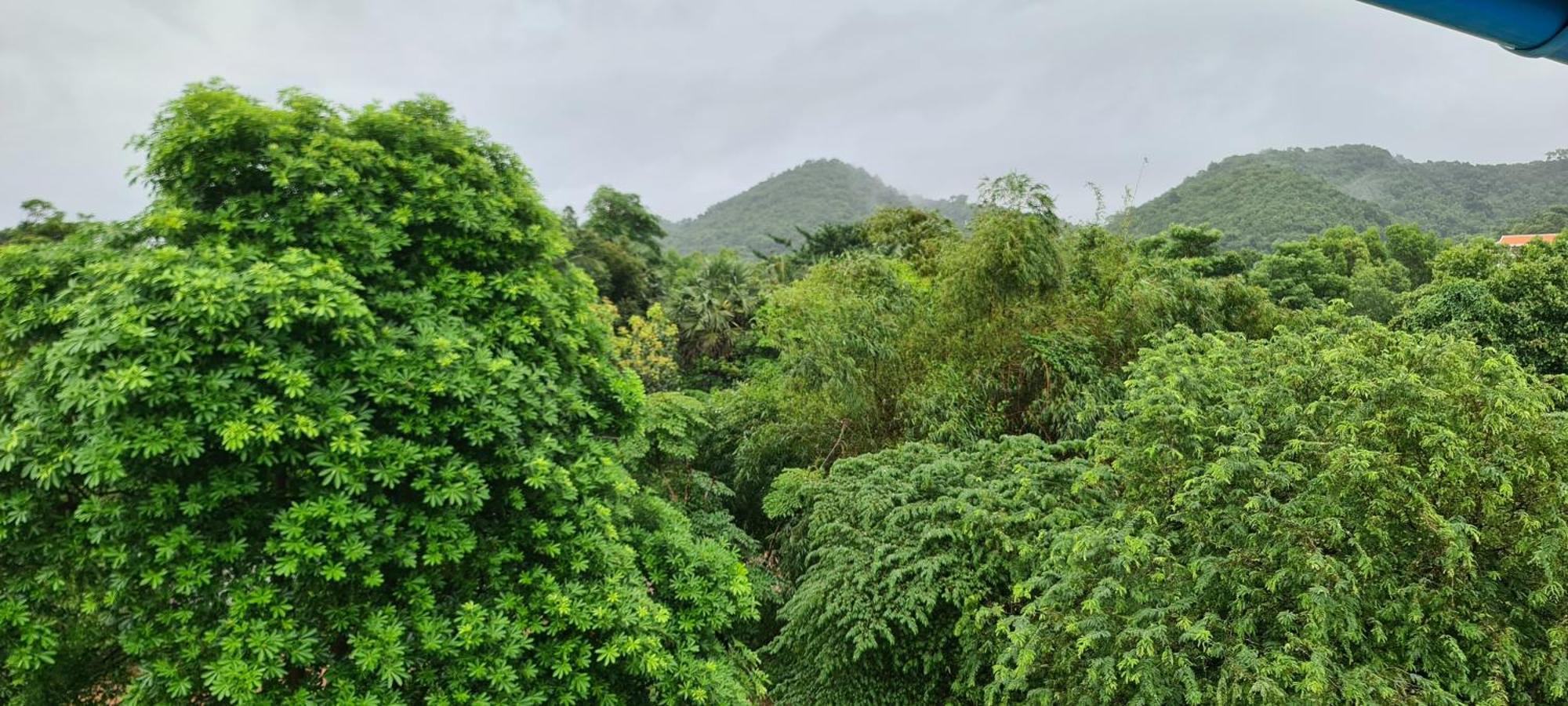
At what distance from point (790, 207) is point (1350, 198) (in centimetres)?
4545

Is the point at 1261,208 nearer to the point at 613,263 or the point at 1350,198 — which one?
the point at 1350,198

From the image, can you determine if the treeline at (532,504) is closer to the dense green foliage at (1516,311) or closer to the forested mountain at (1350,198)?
the dense green foliage at (1516,311)

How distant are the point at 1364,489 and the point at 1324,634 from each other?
44.4 inches

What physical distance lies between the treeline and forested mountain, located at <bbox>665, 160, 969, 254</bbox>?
54393 mm

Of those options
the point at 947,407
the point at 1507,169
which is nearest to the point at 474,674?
the point at 947,407

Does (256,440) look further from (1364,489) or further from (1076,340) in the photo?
(1076,340)

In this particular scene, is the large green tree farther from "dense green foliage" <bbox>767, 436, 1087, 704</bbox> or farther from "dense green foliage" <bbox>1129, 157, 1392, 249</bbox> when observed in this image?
"dense green foliage" <bbox>1129, 157, 1392, 249</bbox>

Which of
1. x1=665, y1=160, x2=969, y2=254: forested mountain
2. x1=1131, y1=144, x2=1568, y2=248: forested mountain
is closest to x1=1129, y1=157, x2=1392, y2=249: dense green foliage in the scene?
x1=1131, y1=144, x2=1568, y2=248: forested mountain

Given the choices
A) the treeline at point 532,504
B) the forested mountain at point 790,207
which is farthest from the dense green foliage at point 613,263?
the forested mountain at point 790,207

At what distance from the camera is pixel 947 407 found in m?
8.89

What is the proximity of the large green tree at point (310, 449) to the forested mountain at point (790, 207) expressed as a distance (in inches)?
2184

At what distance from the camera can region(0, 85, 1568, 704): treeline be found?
352 centimetres

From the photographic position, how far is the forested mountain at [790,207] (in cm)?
6788

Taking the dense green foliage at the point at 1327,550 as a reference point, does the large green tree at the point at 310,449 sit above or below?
above
